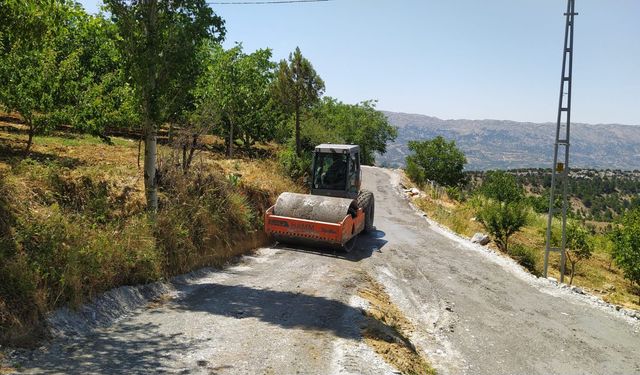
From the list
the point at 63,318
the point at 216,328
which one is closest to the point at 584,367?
the point at 216,328

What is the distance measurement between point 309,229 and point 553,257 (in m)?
20.0

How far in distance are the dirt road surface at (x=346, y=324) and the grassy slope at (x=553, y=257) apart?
7398 millimetres

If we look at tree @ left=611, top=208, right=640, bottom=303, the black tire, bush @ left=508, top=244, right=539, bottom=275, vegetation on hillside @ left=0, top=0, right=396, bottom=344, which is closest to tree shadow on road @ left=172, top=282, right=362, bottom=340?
vegetation on hillside @ left=0, top=0, right=396, bottom=344

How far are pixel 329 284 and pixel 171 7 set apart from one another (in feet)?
23.2

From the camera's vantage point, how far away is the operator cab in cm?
1631

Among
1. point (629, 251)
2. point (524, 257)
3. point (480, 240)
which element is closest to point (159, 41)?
point (480, 240)

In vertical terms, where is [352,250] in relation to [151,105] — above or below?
below

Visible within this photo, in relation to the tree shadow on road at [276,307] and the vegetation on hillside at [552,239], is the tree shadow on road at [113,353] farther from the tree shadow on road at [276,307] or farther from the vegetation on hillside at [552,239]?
the vegetation on hillside at [552,239]

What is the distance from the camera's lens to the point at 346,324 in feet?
27.9

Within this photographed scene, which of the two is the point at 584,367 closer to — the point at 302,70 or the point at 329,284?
the point at 329,284

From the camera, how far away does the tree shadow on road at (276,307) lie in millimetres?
8297

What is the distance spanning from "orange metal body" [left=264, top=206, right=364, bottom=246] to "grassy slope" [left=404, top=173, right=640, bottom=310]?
9775 millimetres

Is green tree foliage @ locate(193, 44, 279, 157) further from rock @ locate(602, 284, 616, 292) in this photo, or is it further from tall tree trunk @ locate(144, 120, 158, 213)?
rock @ locate(602, 284, 616, 292)

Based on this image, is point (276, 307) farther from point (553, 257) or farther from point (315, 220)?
point (553, 257)
